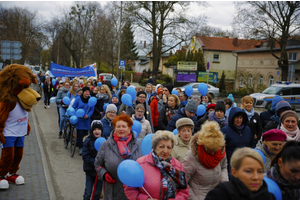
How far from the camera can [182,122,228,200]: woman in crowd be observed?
3100 mm

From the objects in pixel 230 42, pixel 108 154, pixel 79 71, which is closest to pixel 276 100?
pixel 108 154

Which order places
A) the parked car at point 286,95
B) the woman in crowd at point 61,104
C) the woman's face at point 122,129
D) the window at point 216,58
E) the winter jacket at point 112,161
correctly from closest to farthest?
the winter jacket at point 112,161 < the woman's face at point 122,129 < the woman in crowd at point 61,104 < the parked car at point 286,95 < the window at point 216,58

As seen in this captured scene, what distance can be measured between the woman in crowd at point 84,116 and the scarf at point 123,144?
15.0 feet

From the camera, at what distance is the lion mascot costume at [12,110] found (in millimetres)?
5070

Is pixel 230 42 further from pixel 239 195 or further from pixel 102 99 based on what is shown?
pixel 239 195

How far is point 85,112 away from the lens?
8.31 m

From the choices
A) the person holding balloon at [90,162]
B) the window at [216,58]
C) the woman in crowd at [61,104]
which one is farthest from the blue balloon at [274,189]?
the window at [216,58]

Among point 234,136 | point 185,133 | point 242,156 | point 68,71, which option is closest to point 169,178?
point 242,156

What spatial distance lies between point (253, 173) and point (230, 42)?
55.0 meters

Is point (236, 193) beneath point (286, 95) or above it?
beneath

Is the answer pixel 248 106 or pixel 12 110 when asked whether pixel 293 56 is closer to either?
pixel 248 106

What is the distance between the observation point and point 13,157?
208 inches

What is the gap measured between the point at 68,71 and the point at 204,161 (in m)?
16.3

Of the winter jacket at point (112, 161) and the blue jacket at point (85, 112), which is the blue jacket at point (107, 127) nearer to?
the winter jacket at point (112, 161)
